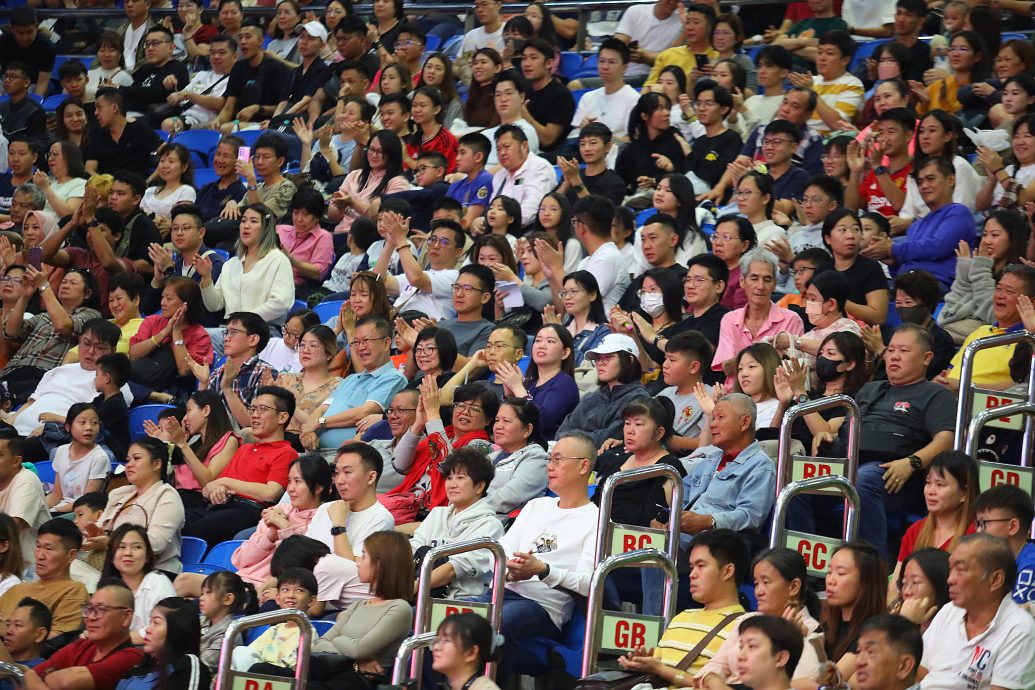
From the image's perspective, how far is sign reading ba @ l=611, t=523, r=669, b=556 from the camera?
5340mm

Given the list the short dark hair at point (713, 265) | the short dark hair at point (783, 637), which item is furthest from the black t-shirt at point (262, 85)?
the short dark hair at point (783, 637)

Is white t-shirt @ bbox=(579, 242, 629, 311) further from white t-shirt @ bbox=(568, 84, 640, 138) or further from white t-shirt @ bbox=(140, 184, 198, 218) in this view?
white t-shirt @ bbox=(140, 184, 198, 218)

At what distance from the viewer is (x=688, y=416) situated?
6797 millimetres

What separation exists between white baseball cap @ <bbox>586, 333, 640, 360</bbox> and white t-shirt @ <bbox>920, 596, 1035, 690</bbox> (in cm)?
248

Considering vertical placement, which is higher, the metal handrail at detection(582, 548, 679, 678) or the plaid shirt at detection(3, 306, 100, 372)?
the metal handrail at detection(582, 548, 679, 678)

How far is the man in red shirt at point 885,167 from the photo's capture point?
834 cm

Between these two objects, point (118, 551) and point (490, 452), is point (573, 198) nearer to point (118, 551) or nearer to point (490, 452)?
point (490, 452)

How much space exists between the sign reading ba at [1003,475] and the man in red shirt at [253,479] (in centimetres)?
315

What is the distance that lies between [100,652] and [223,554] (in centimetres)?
97

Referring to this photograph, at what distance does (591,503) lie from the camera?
239 inches

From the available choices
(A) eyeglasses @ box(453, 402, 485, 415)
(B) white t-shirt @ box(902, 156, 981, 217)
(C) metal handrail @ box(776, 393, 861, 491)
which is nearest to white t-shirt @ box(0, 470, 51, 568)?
(A) eyeglasses @ box(453, 402, 485, 415)

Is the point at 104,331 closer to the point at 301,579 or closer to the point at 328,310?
the point at 328,310

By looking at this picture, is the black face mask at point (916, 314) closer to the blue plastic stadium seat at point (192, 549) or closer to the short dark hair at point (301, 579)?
the short dark hair at point (301, 579)

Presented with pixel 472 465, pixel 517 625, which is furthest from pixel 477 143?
pixel 517 625
